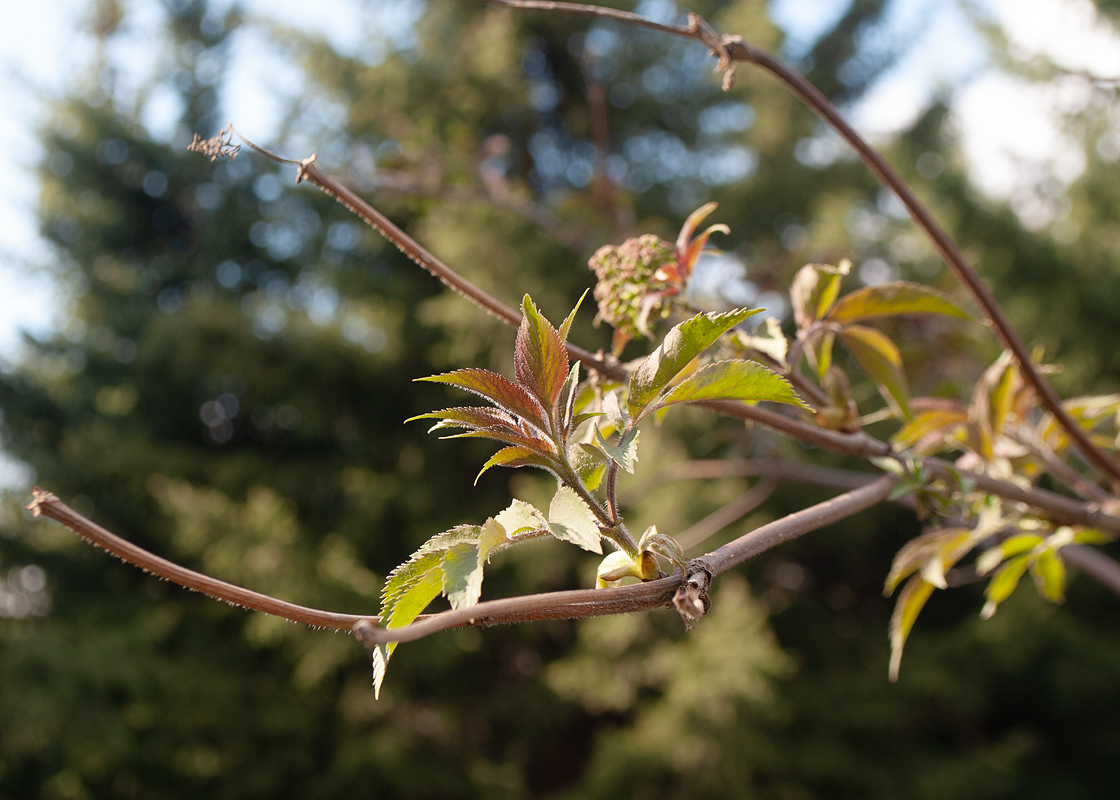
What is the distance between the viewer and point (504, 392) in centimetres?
27

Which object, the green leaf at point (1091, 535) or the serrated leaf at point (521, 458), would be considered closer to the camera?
the serrated leaf at point (521, 458)

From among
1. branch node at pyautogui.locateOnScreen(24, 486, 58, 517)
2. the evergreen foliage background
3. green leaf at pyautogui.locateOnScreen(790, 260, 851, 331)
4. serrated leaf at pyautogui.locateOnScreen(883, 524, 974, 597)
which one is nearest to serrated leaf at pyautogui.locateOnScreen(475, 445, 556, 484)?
branch node at pyautogui.locateOnScreen(24, 486, 58, 517)

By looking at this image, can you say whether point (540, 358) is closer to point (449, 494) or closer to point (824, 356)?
point (824, 356)

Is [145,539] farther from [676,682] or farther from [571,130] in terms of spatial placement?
[571,130]

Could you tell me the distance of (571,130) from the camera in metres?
4.88

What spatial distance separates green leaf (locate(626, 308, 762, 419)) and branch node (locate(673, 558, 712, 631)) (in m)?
0.07

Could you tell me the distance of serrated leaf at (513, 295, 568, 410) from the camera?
0.86ft

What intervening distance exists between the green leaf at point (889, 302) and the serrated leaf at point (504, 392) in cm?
24

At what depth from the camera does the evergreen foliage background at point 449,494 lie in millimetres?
3182

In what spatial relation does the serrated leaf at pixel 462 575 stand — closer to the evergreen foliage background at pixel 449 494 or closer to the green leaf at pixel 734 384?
the green leaf at pixel 734 384

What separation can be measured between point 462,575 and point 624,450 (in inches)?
2.7

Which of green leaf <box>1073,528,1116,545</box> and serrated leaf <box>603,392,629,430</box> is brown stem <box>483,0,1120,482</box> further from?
serrated leaf <box>603,392,629,430</box>

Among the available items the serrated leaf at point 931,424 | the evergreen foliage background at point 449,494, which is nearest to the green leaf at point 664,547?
the serrated leaf at point 931,424

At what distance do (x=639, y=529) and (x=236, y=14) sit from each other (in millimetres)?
5804
